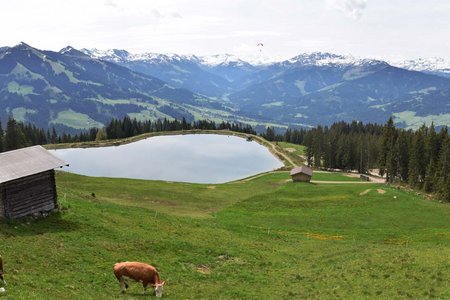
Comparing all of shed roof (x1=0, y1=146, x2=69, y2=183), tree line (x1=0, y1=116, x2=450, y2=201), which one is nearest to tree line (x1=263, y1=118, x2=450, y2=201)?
tree line (x1=0, y1=116, x2=450, y2=201)

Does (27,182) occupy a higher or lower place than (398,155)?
higher

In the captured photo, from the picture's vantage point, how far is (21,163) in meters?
39.3

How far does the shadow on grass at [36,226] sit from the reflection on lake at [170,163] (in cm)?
9350

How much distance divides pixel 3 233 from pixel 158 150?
525ft

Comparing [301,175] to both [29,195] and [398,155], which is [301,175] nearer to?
[398,155]

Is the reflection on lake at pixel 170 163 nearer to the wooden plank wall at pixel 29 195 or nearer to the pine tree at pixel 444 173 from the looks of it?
the pine tree at pixel 444 173

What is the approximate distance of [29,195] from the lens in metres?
39.0

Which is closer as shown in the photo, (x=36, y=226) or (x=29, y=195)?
(x=36, y=226)

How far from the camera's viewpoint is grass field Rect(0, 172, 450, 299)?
2691 cm

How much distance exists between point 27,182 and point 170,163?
12236 cm

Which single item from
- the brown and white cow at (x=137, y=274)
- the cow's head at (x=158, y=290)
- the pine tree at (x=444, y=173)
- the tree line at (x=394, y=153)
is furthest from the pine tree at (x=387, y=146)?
the cow's head at (x=158, y=290)

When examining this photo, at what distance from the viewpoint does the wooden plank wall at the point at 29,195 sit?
122 feet

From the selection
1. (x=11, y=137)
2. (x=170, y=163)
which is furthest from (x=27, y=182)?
(x=11, y=137)

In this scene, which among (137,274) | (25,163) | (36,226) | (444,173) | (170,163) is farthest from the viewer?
(170,163)
